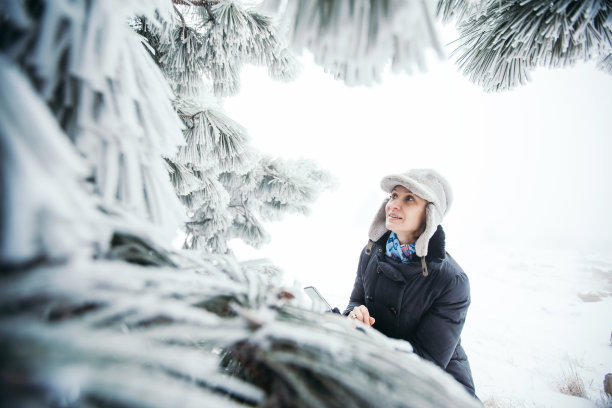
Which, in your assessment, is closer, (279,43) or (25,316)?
(25,316)

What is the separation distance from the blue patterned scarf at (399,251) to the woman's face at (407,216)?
0.14ft

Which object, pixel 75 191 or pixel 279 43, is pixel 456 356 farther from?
pixel 279 43

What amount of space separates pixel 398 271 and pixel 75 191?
142 centimetres

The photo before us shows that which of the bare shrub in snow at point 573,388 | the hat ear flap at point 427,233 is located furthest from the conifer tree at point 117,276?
the bare shrub in snow at point 573,388

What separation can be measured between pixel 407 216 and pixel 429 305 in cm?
53

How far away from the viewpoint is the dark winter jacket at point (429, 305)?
115 centimetres

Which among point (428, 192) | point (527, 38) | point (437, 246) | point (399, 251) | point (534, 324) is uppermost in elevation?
point (527, 38)

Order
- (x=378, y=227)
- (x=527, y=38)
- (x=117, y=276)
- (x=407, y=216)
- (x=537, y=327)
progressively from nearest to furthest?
1. (x=117, y=276)
2. (x=527, y=38)
3. (x=407, y=216)
4. (x=378, y=227)
5. (x=537, y=327)

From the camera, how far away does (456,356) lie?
4.36 feet

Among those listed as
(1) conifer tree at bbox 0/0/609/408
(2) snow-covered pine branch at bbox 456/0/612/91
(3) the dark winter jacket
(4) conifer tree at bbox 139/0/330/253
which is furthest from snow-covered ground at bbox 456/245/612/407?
(4) conifer tree at bbox 139/0/330/253

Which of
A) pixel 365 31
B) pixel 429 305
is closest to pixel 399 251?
pixel 429 305

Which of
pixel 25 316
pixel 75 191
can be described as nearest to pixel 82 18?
pixel 75 191

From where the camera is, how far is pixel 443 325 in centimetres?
115

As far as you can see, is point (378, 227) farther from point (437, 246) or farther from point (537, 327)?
point (537, 327)
